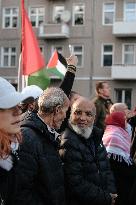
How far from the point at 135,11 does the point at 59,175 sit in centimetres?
2746

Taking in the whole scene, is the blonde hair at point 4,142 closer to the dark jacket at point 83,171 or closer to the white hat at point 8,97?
the white hat at point 8,97

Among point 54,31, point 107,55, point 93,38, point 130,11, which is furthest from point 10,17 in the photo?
point 130,11

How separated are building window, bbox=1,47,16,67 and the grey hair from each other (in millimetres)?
27919

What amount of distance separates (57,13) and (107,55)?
4.26 m

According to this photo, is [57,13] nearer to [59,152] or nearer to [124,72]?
[124,72]

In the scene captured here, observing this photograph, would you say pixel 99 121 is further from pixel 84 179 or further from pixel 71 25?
pixel 71 25

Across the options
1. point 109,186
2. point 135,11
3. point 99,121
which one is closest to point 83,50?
point 135,11

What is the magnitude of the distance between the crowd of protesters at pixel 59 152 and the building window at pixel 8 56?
26.5 metres

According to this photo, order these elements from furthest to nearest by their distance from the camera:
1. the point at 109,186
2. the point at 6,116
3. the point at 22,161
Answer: the point at 109,186
the point at 22,161
the point at 6,116

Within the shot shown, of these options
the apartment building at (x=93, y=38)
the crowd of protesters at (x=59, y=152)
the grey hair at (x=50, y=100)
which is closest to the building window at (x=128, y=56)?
the apartment building at (x=93, y=38)

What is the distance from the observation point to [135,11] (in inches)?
1161

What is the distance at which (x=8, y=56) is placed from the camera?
31344mm

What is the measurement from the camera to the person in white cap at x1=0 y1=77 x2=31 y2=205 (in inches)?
88.7

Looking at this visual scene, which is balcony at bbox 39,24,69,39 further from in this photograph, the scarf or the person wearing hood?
the person wearing hood
